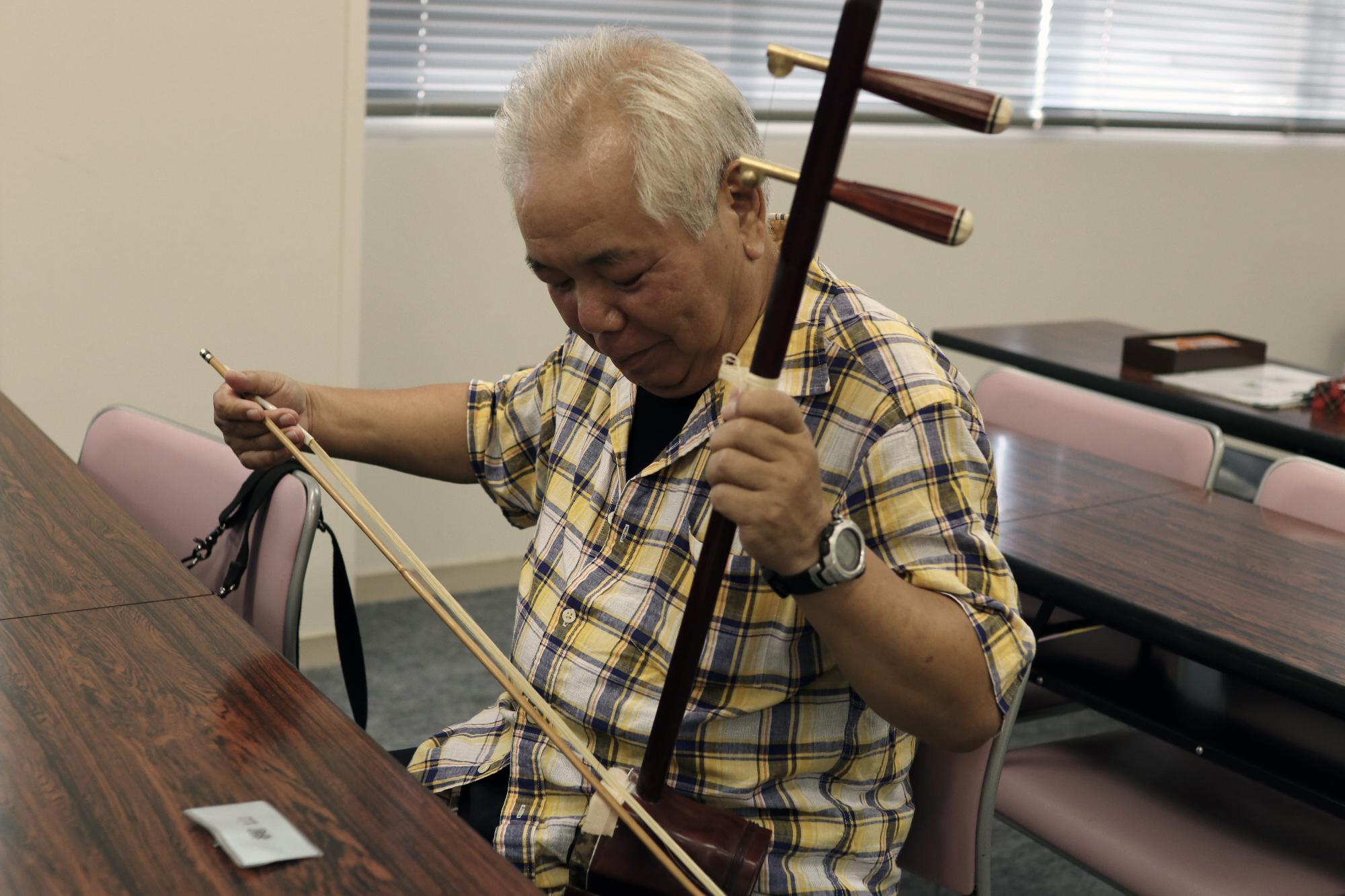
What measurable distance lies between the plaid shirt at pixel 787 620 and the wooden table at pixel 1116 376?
1613 mm

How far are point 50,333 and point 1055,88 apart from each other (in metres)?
3.04

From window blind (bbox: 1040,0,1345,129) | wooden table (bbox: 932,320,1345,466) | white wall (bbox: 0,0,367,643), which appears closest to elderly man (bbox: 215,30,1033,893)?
white wall (bbox: 0,0,367,643)

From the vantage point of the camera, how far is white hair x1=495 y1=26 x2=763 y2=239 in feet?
3.54

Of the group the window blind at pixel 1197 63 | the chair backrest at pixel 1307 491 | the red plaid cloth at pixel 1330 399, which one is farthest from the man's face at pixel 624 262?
the window blind at pixel 1197 63

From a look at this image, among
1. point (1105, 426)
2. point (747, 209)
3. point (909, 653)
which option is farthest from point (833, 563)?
point (1105, 426)

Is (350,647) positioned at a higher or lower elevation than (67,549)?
lower

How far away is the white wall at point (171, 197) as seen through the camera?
2525 millimetres

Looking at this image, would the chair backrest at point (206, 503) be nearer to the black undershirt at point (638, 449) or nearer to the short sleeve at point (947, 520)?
the black undershirt at point (638, 449)

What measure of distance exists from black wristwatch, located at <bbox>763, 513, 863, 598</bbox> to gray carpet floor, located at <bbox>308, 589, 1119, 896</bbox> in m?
1.39

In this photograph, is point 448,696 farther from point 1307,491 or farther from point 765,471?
point 765,471

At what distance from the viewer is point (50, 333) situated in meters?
2.62

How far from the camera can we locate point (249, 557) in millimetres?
1543

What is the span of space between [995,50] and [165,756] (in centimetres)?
371

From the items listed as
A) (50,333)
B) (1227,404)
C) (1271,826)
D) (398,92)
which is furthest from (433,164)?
(1271,826)
